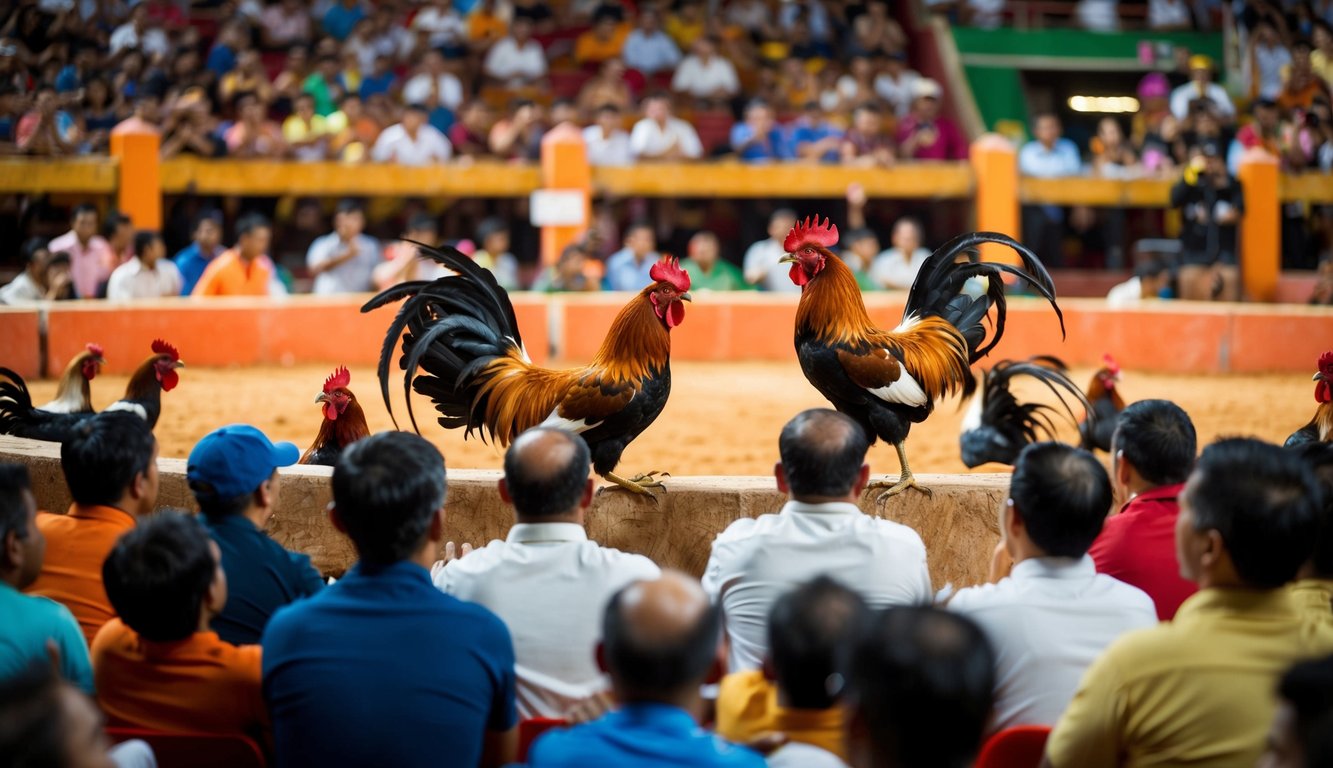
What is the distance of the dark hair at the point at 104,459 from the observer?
126 inches

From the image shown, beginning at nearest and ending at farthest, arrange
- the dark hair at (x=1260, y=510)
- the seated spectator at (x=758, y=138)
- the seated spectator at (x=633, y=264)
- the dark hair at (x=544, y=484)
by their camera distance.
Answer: the dark hair at (x=1260, y=510) < the dark hair at (x=544, y=484) < the seated spectator at (x=633, y=264) < the seated spectator at (x=758, y=138)

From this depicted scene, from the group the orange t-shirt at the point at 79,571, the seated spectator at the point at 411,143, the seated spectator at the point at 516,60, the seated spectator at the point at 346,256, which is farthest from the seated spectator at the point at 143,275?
the orange t-shirt at the point at 79,571

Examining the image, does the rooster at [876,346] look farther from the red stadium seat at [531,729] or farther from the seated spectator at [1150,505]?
the red stadium seat at [531,729]

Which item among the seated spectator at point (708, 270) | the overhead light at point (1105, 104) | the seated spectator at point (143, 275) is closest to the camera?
the seated spectator at point (143, 275)

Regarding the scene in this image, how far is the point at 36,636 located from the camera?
2547 millimetres

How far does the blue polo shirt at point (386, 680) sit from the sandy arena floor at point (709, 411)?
463cm

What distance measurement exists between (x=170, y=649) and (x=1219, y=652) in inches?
72.4

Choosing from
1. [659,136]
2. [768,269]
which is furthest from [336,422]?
[659,136]

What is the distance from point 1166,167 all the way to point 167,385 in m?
11.6

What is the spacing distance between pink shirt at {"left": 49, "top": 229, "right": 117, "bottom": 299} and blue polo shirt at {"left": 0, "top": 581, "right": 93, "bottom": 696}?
8.98m

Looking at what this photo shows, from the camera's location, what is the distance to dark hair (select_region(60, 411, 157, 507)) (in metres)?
3.20

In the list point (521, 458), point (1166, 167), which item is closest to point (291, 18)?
point (1166, 167)

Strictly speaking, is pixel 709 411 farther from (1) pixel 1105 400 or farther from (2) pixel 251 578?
(2) pixel 251 578

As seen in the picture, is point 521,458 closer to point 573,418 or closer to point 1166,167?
point 573,418
